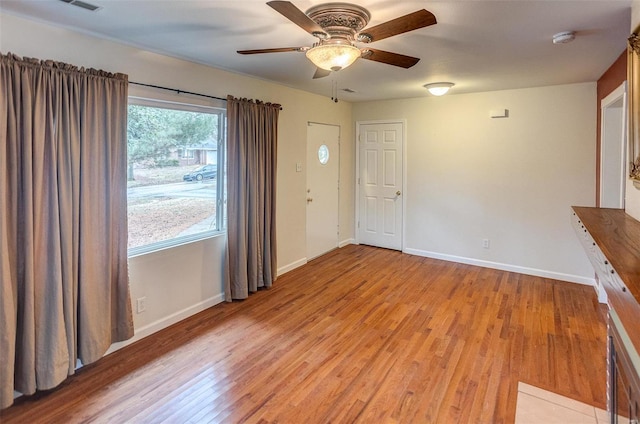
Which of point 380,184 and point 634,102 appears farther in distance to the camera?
point 380,184

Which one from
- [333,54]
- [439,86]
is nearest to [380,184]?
[439,86]

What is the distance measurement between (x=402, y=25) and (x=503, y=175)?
357 cm

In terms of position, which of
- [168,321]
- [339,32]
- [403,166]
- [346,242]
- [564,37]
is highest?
[564,37]

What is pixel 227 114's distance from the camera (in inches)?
139

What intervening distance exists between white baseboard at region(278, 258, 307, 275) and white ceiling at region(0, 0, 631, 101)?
235 cm

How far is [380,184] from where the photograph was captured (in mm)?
5863

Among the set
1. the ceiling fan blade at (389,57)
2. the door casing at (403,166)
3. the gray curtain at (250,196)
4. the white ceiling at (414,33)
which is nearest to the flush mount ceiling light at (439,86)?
the white ceiling at (414,33)

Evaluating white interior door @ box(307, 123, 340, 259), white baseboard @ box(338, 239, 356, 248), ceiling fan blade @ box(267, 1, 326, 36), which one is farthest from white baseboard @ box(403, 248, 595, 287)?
ceiling fan blade @ box(267, 1, 326, 36)

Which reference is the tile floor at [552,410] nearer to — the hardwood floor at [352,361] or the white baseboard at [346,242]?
the hardwood floor at [352,361]

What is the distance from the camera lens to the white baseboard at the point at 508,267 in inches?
171

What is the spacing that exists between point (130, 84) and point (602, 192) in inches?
183

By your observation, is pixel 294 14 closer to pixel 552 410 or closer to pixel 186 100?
pixel 186 100

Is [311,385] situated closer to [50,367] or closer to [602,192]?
[50,367]

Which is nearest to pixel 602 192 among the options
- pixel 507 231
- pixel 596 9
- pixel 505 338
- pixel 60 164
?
pixel 507 231
